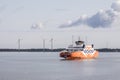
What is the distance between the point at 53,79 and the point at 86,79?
571cm

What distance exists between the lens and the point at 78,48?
481ft

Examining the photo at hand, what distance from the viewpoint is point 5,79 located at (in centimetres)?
6606

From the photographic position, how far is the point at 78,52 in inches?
5704

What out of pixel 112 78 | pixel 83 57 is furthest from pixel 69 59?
pixel 112 78

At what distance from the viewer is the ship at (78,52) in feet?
470

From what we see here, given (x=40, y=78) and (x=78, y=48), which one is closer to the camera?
(x=40, y=78)

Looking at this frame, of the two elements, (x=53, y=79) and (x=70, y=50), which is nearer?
(x=53, y=79)

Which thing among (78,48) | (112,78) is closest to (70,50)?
(78,48)

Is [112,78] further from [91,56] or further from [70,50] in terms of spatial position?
[91,56]

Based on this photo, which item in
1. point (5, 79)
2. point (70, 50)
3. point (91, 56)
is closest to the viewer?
point (5, 79)

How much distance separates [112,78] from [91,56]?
88439mm

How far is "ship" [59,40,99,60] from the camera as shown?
143375 mm

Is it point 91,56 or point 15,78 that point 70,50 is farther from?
point 15,78

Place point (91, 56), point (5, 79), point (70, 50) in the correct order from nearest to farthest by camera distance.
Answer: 1. point (5, 79)
2. point (70, 50)
3. point (91, 56)
